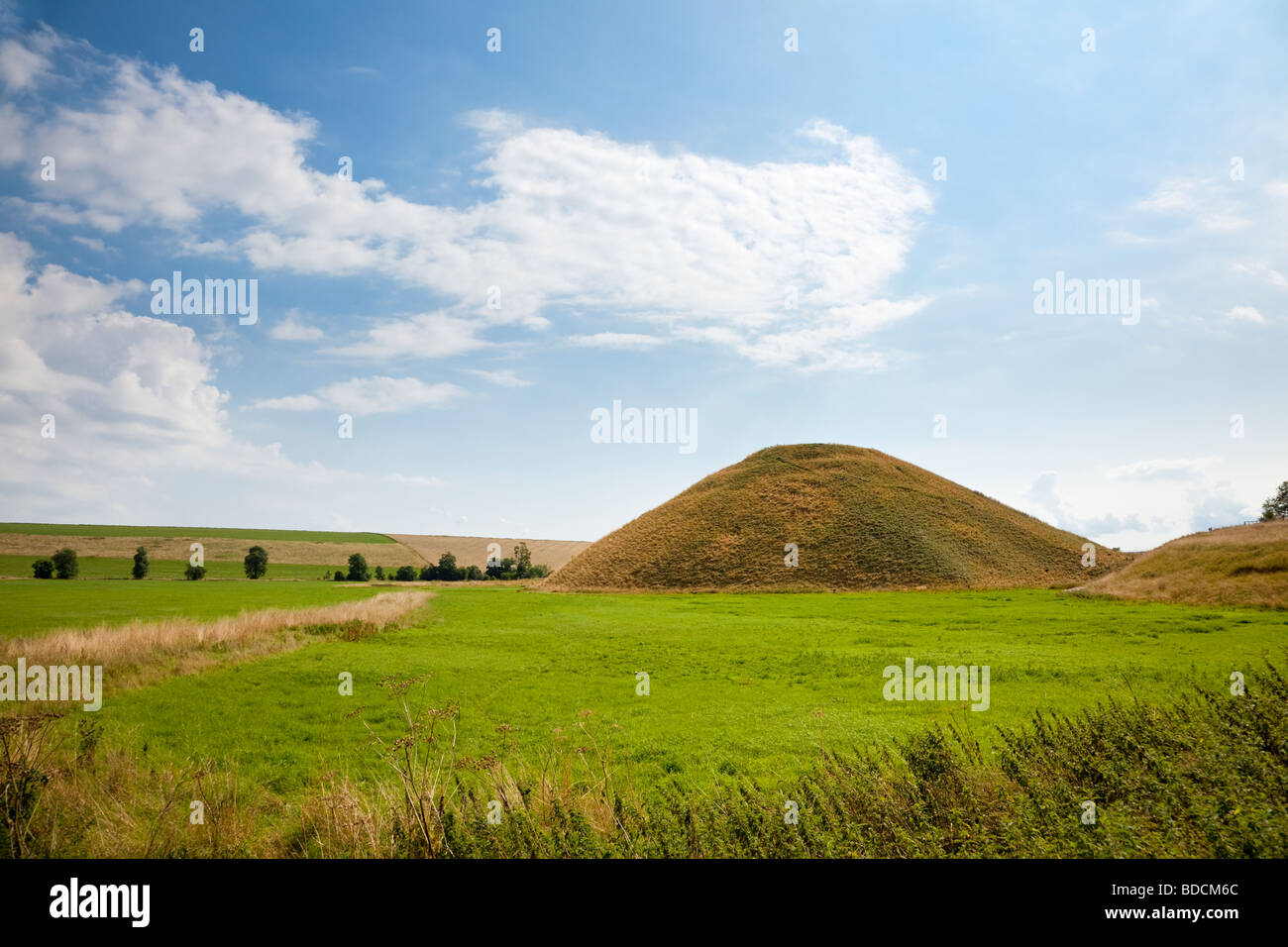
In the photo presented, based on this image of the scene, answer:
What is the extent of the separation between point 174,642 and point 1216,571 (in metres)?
61.1

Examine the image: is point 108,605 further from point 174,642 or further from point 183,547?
point 183,547

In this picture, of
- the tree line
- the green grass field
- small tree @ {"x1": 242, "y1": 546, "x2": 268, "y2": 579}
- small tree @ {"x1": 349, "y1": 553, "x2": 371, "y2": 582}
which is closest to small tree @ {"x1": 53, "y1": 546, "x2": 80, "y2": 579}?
small tree @ {"x1": 242, "y1": 546, "x2": 268, "y2": 579}

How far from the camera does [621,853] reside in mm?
7227

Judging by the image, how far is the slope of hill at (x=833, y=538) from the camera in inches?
3194

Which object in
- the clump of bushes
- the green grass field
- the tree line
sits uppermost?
the green grass field

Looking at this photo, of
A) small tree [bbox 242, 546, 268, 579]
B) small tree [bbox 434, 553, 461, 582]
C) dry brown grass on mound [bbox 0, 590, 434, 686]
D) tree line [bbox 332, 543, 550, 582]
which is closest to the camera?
dry brown grass on mound [bbox 0, 590, 434, 686]

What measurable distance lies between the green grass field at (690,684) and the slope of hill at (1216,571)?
345 centimetres

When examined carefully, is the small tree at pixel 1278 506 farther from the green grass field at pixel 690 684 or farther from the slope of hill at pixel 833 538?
the green grass field at pixel 690 684

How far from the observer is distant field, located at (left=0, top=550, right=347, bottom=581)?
4825 inches

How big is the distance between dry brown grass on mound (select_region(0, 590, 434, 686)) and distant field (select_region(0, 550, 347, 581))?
101m

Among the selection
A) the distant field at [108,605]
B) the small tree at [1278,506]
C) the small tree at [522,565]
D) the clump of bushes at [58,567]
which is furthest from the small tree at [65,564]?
the small tree at [1278,506]

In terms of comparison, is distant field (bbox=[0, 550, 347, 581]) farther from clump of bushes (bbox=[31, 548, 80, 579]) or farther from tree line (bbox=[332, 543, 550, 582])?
tree line (bbox=[332, 543, 550, 582])

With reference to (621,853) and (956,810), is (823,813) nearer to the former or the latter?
(956,810)
